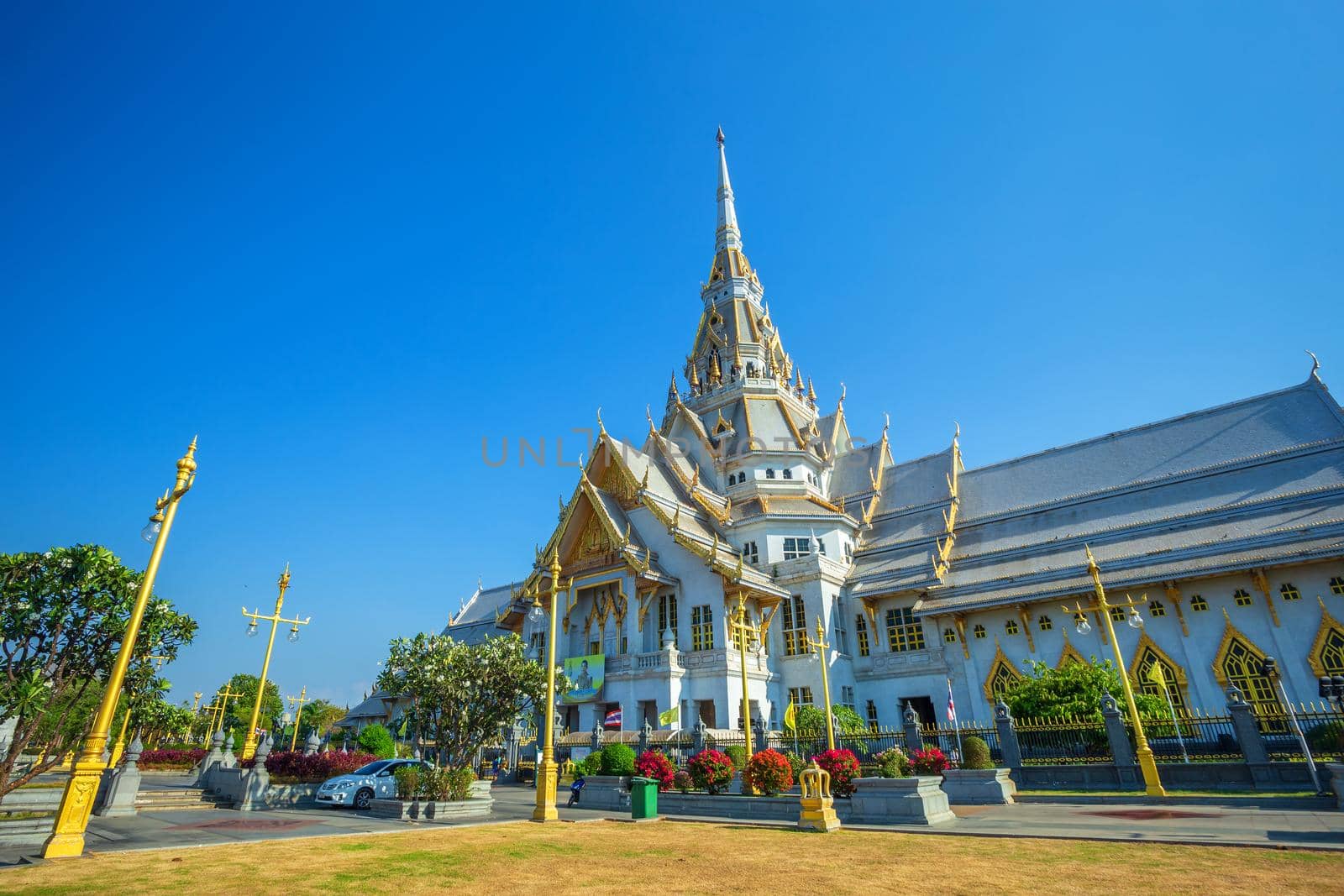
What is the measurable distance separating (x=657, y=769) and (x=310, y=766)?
11.4 m

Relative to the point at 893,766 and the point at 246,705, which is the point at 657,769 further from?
the point at 246,705

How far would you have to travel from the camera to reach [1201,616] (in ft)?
79.0

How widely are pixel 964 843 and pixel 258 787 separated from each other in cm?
1707

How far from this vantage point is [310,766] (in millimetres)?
21156

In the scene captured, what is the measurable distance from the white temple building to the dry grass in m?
14.2

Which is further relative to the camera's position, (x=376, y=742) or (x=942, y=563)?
(x=376, y=742)

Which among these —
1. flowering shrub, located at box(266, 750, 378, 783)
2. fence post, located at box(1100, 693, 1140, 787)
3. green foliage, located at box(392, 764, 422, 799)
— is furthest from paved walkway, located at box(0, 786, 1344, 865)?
flowering shrub, located at box(266, 750, 378, 783)

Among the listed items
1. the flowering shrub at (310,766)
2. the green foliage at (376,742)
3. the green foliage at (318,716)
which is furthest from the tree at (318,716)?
the flowering shrub at (310,766)

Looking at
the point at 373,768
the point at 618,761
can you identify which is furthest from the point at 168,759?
the point at 618,761

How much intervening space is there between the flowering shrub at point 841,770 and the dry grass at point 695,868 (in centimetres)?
419

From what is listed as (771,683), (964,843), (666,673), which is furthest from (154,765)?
(964,843)

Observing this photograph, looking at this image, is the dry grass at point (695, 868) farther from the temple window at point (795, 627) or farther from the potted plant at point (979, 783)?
the temple window at point (795, 627)

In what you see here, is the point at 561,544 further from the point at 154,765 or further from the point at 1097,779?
the point at 154,765

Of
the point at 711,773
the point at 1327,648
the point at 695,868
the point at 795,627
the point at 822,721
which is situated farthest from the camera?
the point at 795,627
